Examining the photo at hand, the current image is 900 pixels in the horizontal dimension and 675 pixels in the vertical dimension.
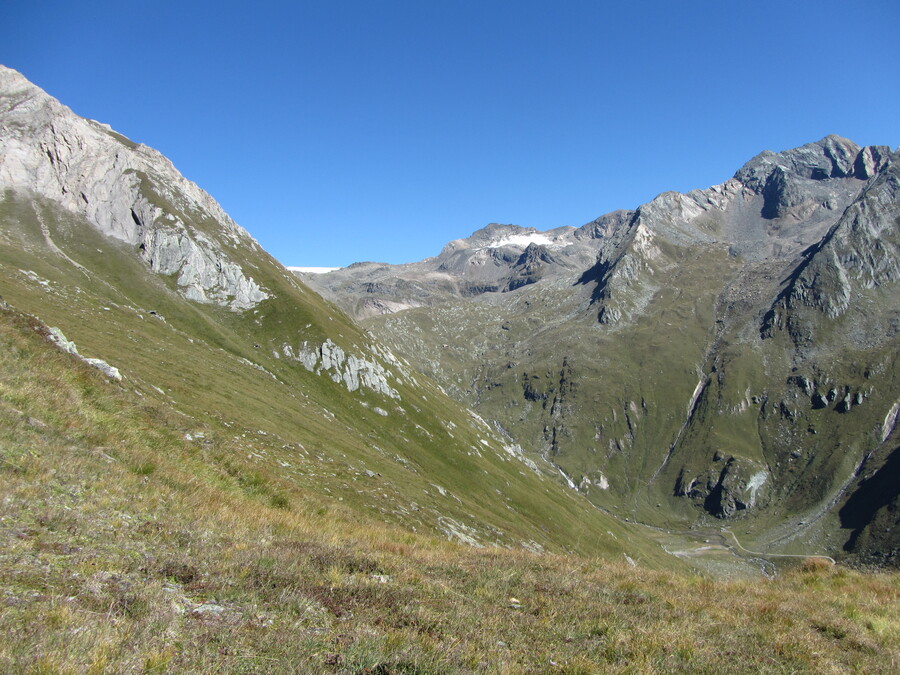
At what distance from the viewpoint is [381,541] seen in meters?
15.0

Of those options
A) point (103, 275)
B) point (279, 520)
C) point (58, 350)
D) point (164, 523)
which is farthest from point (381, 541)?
point (103, 275)

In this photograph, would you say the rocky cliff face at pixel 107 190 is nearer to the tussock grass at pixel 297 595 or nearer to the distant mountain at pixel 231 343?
the distant mountain at pixel 231 343

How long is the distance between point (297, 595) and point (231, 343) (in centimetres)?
12036

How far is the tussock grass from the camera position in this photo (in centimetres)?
637

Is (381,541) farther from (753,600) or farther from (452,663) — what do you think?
(753,600)

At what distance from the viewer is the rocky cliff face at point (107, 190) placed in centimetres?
14650

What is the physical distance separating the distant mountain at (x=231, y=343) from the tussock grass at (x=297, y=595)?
90.7 feet

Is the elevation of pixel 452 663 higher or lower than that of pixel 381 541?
higher

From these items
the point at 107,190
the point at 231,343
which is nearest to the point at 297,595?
the point at 231,343

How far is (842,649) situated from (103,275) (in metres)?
154

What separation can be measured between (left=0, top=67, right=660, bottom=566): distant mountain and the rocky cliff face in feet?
1.64

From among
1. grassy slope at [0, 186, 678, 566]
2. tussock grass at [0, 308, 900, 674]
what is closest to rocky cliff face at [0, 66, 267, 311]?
grassy slope at [0, 186, 678, 566]

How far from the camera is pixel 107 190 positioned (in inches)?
6220

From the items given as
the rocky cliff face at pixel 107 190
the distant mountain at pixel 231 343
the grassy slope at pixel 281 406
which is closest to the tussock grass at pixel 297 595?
the grassy slope at pixel 281 406
